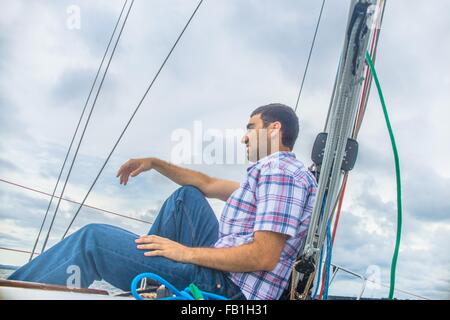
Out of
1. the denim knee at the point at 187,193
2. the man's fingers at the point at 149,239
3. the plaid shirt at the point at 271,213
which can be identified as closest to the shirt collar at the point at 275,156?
the plaid shirt at the point at 271,213

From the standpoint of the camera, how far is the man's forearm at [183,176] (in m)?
1.21

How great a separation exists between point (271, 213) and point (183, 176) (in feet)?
1.44

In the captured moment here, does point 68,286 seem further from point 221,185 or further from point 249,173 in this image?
point 221,185

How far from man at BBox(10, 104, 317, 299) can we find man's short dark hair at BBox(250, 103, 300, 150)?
7 cm

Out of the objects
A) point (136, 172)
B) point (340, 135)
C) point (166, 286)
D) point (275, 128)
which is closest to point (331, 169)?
point (340, 135)

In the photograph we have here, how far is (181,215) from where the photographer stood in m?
0.96

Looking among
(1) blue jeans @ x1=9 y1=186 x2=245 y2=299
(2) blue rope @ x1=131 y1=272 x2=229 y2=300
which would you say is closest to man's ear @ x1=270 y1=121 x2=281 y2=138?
(1) blue jeans @ x1=9 y1=186 x2=245 y2=299

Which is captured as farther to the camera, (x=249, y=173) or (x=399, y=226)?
(x=249, y=173)

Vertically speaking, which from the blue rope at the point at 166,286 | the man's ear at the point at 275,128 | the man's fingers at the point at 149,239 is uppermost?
the man's ear at the point at 275,128

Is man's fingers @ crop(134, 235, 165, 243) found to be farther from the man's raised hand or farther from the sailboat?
the man's raised hand

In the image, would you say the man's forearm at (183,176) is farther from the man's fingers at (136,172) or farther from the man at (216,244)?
the man at (216,244)
